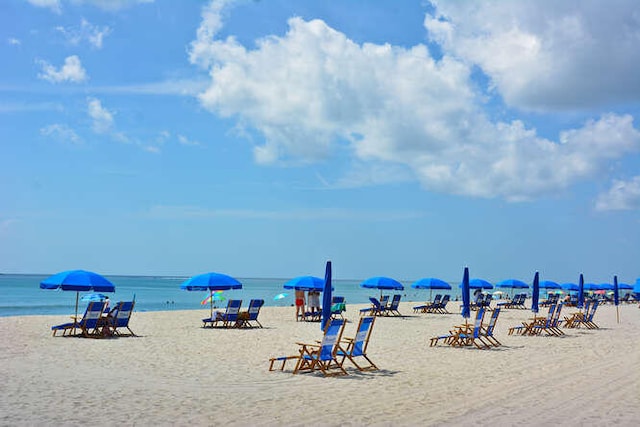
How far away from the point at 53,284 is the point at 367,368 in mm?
7778

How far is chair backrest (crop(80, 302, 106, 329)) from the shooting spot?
13312 mm

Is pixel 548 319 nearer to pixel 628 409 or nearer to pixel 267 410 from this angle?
pixel 628 409

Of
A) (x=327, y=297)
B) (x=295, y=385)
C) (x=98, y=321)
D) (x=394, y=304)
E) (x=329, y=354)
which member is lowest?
(x=295, y=385)

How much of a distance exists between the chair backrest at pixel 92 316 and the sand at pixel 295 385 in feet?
1.37

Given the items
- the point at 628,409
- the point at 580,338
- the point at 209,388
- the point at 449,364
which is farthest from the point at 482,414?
the point at 580,338

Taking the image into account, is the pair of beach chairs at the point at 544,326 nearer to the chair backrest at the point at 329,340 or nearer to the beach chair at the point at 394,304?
the beach chair at the point at 394,304

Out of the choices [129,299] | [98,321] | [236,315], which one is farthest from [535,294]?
[129,299]

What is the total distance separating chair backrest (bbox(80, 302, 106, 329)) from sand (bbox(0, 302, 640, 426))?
0.42m

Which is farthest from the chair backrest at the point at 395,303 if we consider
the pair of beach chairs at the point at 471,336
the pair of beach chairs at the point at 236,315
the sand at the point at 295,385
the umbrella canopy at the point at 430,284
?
the pair of beach chairs at the point at 471,336

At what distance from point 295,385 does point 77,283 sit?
7733mm

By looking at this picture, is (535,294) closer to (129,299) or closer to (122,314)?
(122,314)

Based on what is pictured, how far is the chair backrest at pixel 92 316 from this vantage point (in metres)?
13.3

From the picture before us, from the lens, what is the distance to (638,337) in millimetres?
16328

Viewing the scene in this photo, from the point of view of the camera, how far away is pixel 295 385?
7980 mm
